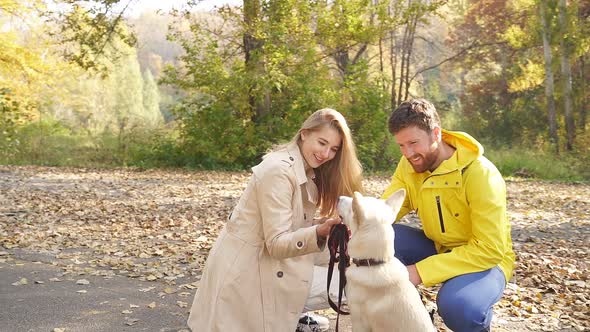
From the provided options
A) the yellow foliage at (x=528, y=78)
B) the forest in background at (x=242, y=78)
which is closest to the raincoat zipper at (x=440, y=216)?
the forest in background at (x=242, y=78)

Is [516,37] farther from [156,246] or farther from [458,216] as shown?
[458,216]

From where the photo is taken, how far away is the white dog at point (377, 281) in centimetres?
279

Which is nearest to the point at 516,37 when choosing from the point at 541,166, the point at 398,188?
the point at 541,166

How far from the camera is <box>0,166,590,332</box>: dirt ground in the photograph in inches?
184

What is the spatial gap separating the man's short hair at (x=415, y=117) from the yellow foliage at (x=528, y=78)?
923 inches

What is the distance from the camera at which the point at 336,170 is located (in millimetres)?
3703

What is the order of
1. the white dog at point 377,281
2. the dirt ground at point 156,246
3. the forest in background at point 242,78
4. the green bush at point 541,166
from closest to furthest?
the white dog at point 377,281 → the dirt ground at point 156,246 → the forest in background at point 242,78 → the green bush at point 541,166

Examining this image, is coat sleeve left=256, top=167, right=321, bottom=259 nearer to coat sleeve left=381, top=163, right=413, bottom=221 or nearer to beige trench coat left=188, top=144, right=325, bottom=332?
beige trench coat left=188, top=144, right=325, bottom=332

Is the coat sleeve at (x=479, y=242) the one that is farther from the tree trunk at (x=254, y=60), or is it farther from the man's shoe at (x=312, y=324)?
the tree trunk at (x=254, y=60)

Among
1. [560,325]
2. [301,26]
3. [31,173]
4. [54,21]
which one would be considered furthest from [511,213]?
[54,21]

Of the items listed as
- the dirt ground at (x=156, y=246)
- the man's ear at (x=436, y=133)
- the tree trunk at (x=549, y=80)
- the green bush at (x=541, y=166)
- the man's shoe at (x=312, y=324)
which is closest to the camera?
the man's ear at (x=436, y=133)

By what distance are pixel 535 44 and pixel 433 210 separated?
2275 centimetres

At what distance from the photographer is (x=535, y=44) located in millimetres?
23578

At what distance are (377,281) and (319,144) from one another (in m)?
1.04
